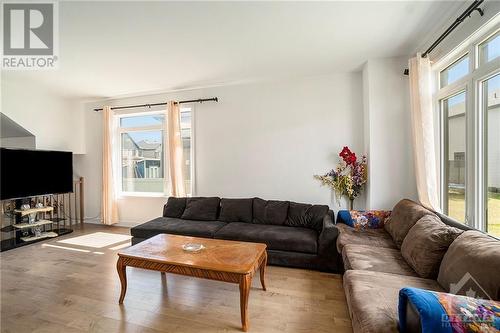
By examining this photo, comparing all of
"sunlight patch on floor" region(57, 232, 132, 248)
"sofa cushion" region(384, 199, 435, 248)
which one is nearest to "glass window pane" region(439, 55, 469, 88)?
"sofa cushion" region(384, 199, 435, 248)

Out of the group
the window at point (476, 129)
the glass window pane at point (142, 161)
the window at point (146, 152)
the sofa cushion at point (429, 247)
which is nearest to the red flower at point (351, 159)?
the window at point (476, 129)

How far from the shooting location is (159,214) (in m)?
4.48

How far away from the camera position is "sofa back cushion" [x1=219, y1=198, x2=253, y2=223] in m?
3.45

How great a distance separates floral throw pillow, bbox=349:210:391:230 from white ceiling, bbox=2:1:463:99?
2.06 metres

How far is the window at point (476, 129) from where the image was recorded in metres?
1.82

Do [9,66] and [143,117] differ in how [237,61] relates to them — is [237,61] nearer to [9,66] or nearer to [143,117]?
[143,117]

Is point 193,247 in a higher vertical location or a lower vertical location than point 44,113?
lower

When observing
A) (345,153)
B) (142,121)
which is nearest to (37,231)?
(142,121)

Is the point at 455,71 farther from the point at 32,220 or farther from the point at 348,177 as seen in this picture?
the point at 32,220

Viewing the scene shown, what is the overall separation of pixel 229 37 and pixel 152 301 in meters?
2.78

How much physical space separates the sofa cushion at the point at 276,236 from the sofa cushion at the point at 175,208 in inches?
40.3

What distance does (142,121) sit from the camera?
4.64m

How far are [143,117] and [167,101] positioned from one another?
742mm

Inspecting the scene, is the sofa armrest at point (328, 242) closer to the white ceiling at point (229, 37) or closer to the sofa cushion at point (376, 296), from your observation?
the sofa cushion at point (376, 296)
